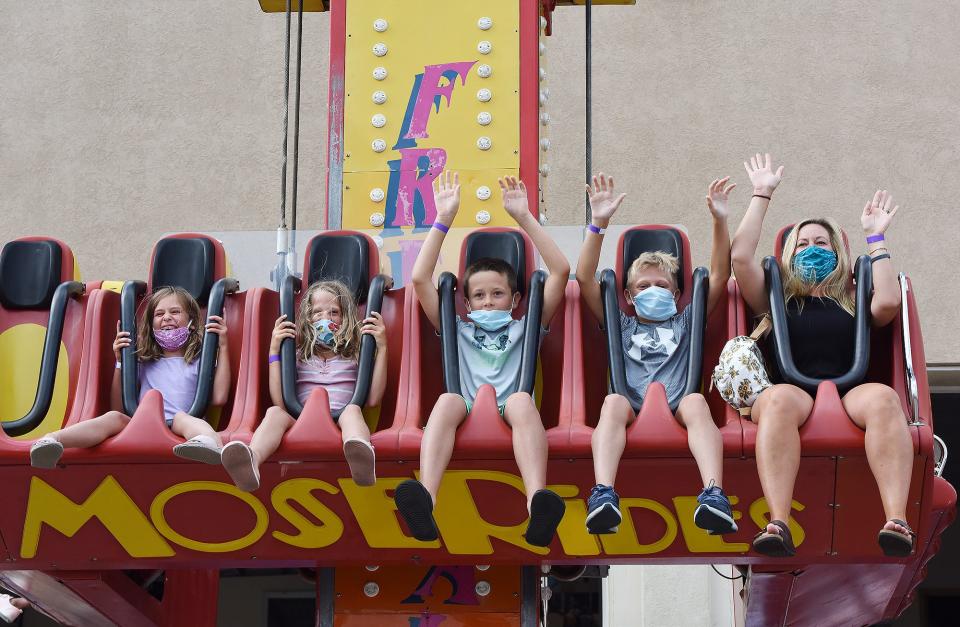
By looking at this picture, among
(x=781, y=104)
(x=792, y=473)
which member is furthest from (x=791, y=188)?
(x=792, y=473)

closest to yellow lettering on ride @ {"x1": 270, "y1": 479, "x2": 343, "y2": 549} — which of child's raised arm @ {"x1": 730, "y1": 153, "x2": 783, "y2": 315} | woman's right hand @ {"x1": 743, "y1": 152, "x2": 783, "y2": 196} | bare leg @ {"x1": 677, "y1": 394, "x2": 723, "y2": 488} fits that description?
bare leg @ {"x1": 677, "y1": 394, "x2": 723, "y2": 488}

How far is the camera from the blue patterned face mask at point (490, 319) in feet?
17.8

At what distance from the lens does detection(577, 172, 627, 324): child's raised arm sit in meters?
5.40

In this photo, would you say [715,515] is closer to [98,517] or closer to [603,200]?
[603,200]

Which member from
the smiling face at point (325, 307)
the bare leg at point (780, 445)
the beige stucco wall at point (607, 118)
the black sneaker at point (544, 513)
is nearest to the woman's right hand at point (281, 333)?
the smiling face at point (325, 307)

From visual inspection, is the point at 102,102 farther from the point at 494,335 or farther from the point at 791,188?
the point at 494,335

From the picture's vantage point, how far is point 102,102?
39.1 feet

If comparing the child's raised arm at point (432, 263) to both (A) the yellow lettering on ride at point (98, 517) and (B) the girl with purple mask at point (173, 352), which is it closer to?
(B) the girl with purple mask at point (173, 352)

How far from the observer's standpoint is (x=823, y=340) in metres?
5.17

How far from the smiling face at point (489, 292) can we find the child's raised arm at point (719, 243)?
2.52ft

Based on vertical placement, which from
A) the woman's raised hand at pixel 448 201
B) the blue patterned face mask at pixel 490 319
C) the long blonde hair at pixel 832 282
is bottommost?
the blue patterned face mask at pixel 490 319

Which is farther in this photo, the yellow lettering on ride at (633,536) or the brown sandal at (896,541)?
the yellow lettering on ride at (633,536)

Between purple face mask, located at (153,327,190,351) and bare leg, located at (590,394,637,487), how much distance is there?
5.55ft

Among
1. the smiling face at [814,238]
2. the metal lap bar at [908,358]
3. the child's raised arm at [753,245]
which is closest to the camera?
the metal lap bar at [908,358]
